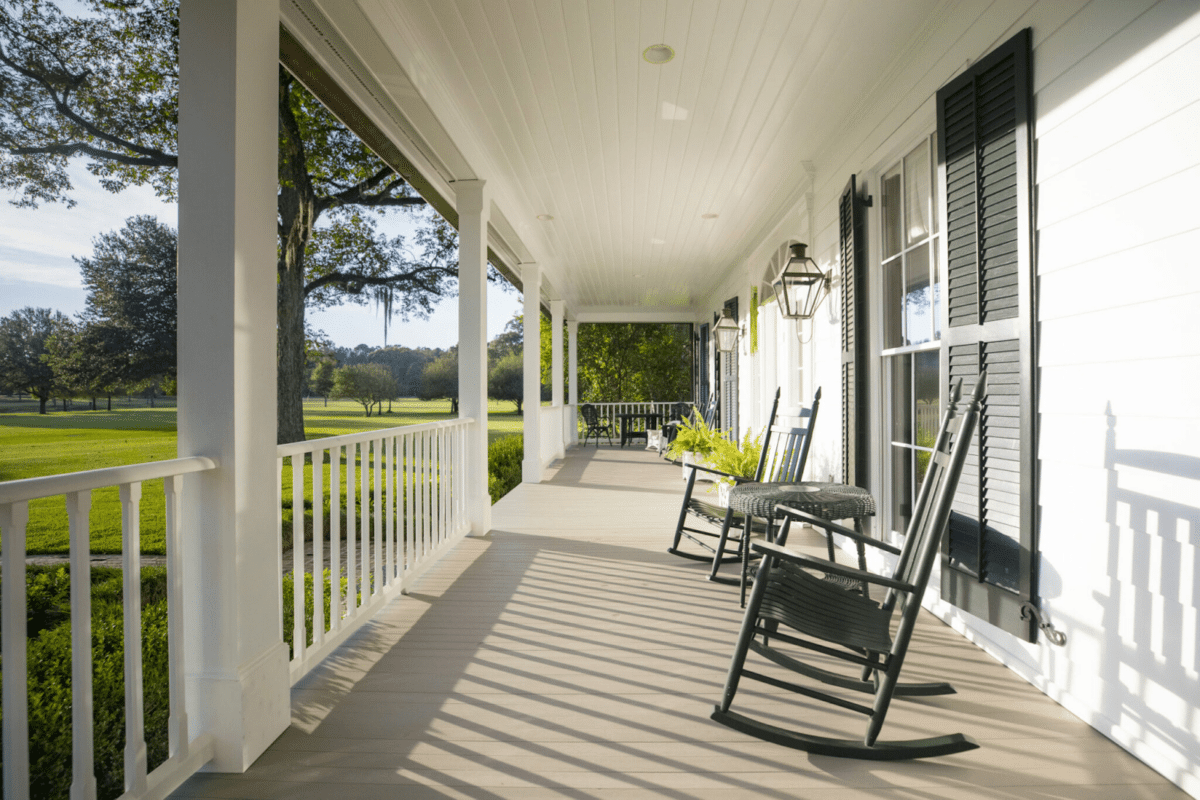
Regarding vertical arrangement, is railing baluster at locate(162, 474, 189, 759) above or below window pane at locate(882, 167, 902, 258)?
below

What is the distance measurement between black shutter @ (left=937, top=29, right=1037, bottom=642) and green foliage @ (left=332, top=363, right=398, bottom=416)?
433 inches

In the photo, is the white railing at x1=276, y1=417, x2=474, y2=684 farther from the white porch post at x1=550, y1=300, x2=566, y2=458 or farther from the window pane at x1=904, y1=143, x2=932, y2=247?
the white porch post at x1=550, y1=300, x2=566, y2=458

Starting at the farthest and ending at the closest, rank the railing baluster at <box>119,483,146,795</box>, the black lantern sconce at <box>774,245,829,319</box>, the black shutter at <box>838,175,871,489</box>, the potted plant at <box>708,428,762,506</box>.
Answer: the potted plant at <box>708,428,762,506</box>
the black lantern sconce at <box>774,245,829,319</box>
the black shutter at <box>838,175,871,489</box>
the railing baluster at <box>119,483,146,795</box>

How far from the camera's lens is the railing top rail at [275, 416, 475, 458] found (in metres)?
2.09

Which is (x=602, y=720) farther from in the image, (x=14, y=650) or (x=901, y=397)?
(x=901, y=397)

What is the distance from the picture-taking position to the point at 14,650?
44.9 inches

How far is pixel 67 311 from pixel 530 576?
605 centimetres

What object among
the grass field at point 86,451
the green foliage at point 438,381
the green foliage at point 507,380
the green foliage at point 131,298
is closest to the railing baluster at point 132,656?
the grass field at point 86,451

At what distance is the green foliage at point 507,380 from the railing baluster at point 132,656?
703 inches

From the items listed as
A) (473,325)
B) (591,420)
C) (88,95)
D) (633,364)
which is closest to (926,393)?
(473,325)

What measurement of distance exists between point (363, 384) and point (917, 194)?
10864mm

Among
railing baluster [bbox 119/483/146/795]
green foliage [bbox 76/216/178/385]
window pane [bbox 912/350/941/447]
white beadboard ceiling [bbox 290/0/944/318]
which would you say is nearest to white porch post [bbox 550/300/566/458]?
white beadboard ceiling [bbox 290/0/944/318]

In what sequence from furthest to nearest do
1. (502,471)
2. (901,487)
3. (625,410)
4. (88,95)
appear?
(625,410)
(502,471)
(88,95)
(901,487)

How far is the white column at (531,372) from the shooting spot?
23.5ft
